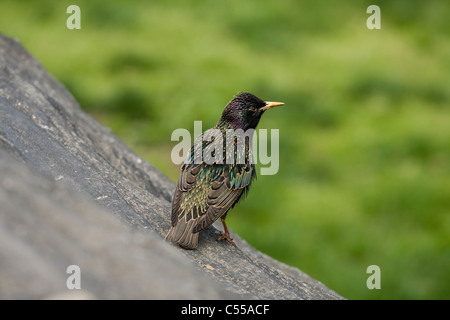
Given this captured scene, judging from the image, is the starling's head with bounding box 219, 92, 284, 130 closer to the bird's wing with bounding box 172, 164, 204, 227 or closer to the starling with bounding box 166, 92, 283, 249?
the starling with bounding box 166, 92, 283, 249

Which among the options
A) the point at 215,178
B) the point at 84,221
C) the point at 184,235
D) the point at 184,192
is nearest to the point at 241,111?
the point at 215,178

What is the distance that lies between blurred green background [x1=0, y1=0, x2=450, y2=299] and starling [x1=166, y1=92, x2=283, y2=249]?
3.26 meters

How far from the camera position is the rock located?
283 cm

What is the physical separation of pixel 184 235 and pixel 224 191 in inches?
24.1

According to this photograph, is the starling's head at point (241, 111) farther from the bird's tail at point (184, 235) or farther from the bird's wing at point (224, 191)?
the bird's tail at point (184, 235)

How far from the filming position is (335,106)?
38.3 feet

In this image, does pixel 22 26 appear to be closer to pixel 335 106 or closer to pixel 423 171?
pixel 335 106

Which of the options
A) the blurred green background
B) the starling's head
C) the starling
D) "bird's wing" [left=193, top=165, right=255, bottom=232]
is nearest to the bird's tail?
the starling

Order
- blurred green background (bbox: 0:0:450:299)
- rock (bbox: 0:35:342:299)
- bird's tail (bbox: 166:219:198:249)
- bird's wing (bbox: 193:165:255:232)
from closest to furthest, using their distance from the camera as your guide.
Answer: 1. rock (bbox: 0:35:342:299)
2. bird's tail (bbox: 166:219:198:249)
3. bird's wing (bbox: 193:165:255:232)
4. blurred green background (bbox: 0:0:450:299)

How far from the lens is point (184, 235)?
4.50m

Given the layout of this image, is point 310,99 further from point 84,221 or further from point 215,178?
point 84,221

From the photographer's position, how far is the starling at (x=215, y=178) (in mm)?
4637
